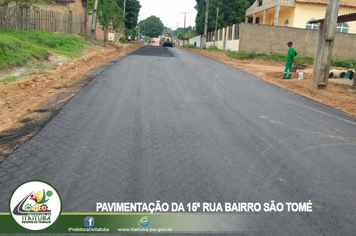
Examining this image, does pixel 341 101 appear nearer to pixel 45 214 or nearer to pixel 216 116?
pixel 216 116

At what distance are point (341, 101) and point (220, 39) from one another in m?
29.0

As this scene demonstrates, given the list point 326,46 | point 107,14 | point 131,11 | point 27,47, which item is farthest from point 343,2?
point 131,11

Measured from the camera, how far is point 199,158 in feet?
14.4

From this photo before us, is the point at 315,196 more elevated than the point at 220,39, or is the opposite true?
the point at 220,39

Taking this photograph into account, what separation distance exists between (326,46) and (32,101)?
10325 mm

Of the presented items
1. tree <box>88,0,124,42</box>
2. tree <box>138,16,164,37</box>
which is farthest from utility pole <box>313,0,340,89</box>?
tree <box>138,16,164,37</box>

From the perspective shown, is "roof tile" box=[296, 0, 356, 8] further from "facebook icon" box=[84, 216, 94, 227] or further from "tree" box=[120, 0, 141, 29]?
"tree" box=[120, 0, 141, 29]

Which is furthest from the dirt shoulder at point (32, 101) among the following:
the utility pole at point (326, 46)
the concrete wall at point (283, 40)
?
the concrete wall at point (283, 40)

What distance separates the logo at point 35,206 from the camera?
2.92 meters

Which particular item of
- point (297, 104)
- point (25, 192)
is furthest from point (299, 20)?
point (25, 192)

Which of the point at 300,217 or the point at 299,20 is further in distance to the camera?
the point at 299,20

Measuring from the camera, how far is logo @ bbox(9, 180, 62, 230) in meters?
2.92

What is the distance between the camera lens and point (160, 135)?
523cm

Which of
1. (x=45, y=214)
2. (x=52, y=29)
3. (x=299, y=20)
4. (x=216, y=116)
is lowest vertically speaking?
(x=45, y=214)
